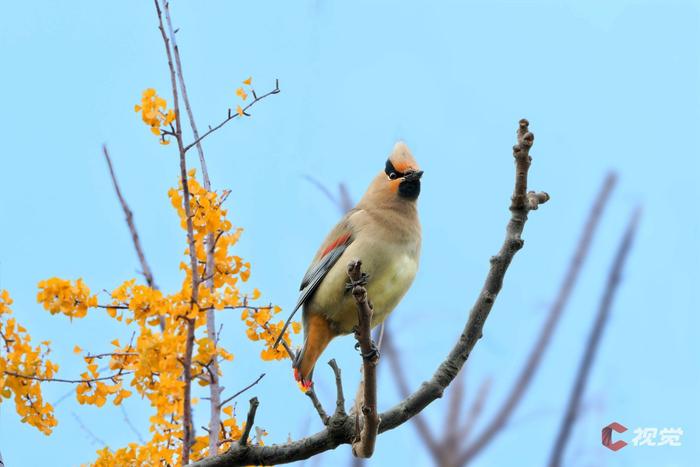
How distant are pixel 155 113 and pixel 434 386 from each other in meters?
1.27

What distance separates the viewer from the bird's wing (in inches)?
140

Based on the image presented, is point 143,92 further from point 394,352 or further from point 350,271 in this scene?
point 394,352

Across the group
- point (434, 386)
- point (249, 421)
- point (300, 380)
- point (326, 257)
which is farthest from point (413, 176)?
point (249, 421)

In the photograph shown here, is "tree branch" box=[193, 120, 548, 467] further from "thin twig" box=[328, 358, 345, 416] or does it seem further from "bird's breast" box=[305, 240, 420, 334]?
"bird's breast" box=[305, 240, 420, 334]

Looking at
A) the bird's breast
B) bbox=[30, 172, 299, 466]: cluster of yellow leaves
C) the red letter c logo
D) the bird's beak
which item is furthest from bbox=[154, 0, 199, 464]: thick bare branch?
the red letter c logo

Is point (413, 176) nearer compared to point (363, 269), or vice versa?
point (363, 269)

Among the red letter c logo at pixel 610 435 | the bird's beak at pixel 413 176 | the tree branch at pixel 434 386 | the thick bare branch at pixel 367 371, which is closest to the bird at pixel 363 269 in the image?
the bird's beak at pixel 413 176

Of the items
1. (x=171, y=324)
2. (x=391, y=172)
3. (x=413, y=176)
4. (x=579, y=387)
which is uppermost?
(x=391, y=172)

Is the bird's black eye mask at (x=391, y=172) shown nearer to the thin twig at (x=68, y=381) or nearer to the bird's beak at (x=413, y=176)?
the bird's beak at (x=413, y=176)

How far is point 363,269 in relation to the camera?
136 inches

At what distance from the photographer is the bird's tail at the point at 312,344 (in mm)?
3402

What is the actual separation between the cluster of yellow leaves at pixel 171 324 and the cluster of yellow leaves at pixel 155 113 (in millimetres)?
179

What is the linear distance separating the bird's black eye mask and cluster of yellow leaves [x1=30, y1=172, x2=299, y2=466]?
3.92ft

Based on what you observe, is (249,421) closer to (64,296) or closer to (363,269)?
(64,296)
